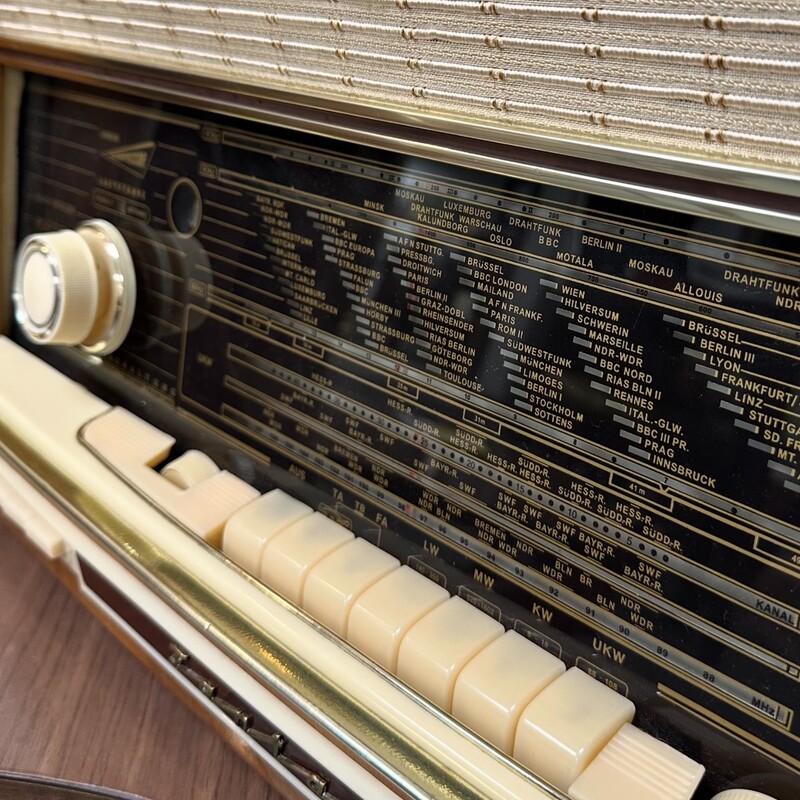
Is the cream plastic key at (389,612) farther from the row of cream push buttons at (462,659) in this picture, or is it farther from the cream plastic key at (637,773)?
the cream plastic key at (637,773)

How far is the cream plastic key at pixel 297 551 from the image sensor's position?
765 mm

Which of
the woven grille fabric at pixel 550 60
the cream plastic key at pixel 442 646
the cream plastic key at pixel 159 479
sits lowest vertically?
the cream plastic key at pixel 442 646

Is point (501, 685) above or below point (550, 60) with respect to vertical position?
below

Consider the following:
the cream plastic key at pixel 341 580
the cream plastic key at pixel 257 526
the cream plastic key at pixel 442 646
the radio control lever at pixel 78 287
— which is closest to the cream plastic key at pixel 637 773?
the cream plastic key at pixel 442 646

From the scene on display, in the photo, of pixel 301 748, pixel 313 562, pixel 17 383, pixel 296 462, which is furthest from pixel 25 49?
pixel 301 748

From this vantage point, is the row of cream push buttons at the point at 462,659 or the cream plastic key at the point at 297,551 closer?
the row of cream push buttons at the point at 462,659

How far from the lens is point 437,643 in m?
0.68

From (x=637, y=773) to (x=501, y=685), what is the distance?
11 centimetres

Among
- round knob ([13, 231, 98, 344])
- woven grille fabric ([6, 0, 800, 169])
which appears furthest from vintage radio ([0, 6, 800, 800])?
round knob ([13, 231, 98, 344])

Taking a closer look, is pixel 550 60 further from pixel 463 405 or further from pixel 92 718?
pixel 92 718

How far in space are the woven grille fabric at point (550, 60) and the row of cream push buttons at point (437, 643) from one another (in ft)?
1.24

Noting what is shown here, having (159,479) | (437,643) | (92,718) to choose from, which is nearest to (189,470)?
(159,479)

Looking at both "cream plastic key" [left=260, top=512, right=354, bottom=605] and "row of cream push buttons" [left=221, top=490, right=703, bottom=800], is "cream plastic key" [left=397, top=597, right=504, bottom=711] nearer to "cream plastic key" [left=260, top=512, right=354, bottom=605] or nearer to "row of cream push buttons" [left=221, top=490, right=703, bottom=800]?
"row of cream push buttons" [left=221, top=490, right=703, bottom=800]

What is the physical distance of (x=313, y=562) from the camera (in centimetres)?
77
